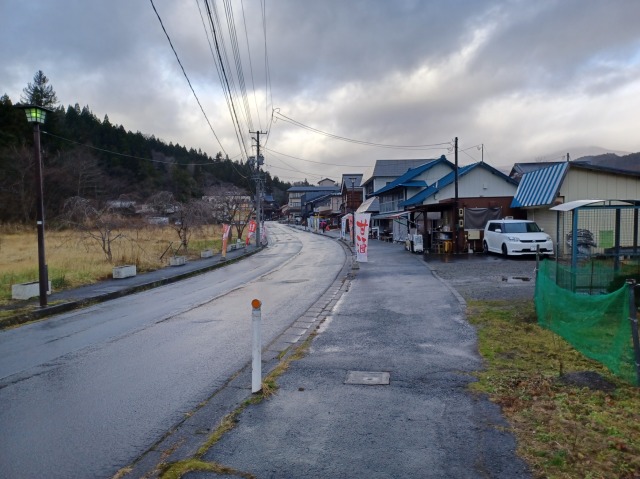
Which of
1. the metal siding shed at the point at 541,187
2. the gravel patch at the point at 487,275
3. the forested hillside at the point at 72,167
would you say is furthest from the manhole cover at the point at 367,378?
the forested hillside at the point at 72,167

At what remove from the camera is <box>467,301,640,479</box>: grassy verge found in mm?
3428

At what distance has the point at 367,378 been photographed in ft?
18.5

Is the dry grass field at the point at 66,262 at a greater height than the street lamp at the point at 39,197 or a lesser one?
lesser

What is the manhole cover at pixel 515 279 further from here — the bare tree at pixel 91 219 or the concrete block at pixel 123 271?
the bare tree at pixel 91 219

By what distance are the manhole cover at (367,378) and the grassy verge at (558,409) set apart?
40.7 inches

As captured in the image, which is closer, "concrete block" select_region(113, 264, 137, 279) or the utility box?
"concrete block" select_region(113, 264, 137, 279)

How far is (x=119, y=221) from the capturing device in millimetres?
22344

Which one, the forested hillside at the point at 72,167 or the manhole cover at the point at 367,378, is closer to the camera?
the manhole cover at the point at 367,378

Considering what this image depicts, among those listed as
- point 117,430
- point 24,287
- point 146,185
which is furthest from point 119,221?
point 146,185

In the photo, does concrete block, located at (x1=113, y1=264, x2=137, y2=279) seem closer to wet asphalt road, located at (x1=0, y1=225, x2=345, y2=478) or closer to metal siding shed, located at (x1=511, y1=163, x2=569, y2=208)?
wet asphalt road, located at (x1=0, y1=225, x2=345, y2=478)

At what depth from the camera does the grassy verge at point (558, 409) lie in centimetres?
343

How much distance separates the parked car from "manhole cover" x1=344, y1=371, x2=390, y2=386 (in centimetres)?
1699

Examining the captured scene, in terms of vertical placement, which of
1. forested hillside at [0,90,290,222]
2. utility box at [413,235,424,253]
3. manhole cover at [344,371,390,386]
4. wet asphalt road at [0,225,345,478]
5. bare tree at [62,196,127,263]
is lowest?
wet asphalt road at [0,225,345,478]

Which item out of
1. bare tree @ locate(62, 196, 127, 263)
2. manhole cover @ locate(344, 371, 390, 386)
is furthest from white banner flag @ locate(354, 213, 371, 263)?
manhole cover @ locate(344, 371, 390, 386)
